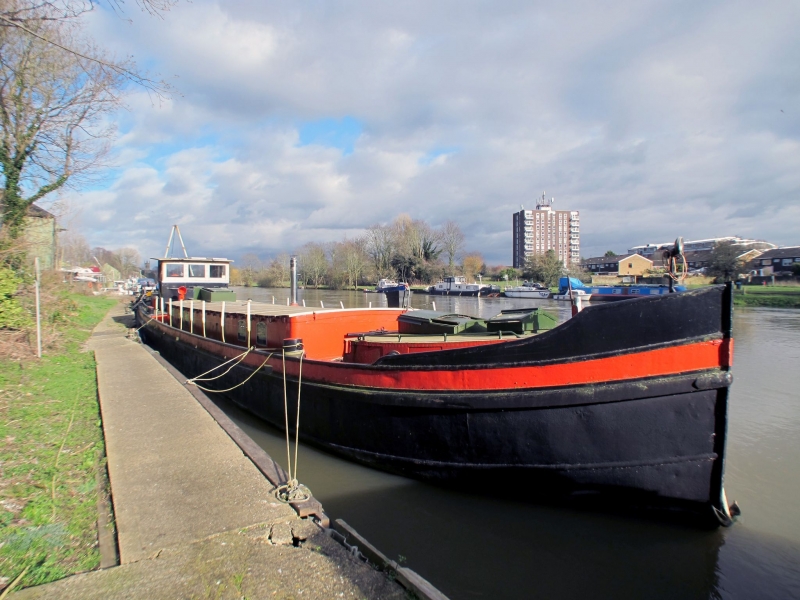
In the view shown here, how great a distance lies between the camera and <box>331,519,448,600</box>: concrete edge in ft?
9.63

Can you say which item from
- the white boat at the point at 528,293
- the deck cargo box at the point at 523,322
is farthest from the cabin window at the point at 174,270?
the white boat at the point at 528,293

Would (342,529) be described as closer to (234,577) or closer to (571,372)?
(234,577)

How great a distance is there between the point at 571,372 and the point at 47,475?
5.02 m

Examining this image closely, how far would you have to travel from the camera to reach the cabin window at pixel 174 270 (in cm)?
1909

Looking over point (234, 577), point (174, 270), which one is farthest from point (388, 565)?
point (174, 270)

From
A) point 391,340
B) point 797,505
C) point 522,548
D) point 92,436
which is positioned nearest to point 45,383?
point 92,436

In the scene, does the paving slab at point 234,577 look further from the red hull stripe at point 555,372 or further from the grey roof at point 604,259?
the grey roof at point 604,259

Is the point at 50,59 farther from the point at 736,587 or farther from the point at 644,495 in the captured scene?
the point at 736,587

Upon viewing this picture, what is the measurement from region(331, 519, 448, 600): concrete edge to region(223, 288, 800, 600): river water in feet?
2.77

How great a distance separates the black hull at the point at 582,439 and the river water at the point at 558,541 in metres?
0.35

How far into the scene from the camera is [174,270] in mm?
19250

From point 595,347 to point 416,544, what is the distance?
8.85 ft

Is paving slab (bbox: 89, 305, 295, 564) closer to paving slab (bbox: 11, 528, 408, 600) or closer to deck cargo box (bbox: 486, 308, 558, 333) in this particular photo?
paving slab (bbox: 11, 528, 408, 600)

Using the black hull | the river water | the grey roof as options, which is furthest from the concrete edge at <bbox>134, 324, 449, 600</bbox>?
the grey roof
